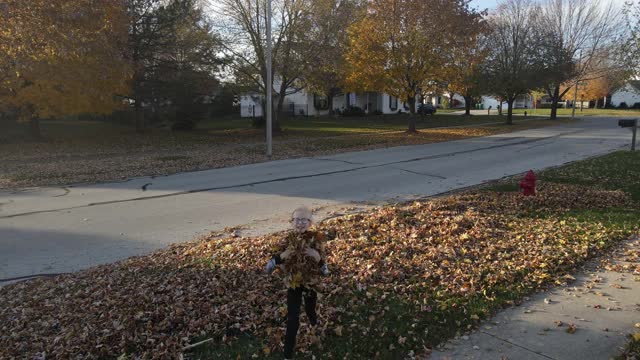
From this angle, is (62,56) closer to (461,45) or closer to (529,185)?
(529,185)

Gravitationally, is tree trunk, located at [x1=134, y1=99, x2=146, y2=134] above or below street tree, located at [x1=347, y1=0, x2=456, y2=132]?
below

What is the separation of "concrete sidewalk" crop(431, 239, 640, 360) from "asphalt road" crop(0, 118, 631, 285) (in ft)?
15.0

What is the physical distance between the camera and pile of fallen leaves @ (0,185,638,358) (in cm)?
421

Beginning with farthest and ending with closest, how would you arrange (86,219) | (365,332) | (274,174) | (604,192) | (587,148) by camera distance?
1. (587,148)
2. (274,174)
3. (604,192)
4. (86,219)
5. (365,332)

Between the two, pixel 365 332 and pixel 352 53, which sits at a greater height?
pixel 352 53

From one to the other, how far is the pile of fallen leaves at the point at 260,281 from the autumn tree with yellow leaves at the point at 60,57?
1385 centimetres

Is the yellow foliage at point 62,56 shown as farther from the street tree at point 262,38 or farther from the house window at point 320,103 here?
the house window at point 320,103

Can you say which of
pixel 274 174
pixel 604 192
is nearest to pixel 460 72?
pixel 274 174

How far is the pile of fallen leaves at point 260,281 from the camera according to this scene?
13.8 ft

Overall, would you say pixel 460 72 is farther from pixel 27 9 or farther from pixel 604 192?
pixel 27 9

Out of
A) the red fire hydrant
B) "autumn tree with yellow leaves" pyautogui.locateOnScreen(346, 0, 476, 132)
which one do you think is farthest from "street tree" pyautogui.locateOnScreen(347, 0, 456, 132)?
the red fire hydrant

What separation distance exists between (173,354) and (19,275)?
339 centimetres

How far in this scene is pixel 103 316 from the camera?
4566 millimetres

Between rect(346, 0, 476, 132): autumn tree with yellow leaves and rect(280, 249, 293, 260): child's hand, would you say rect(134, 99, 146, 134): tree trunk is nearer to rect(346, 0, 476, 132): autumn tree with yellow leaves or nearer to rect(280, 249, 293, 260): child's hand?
rect(346, 0, 476, 132): autumn tree with yellow leaves
